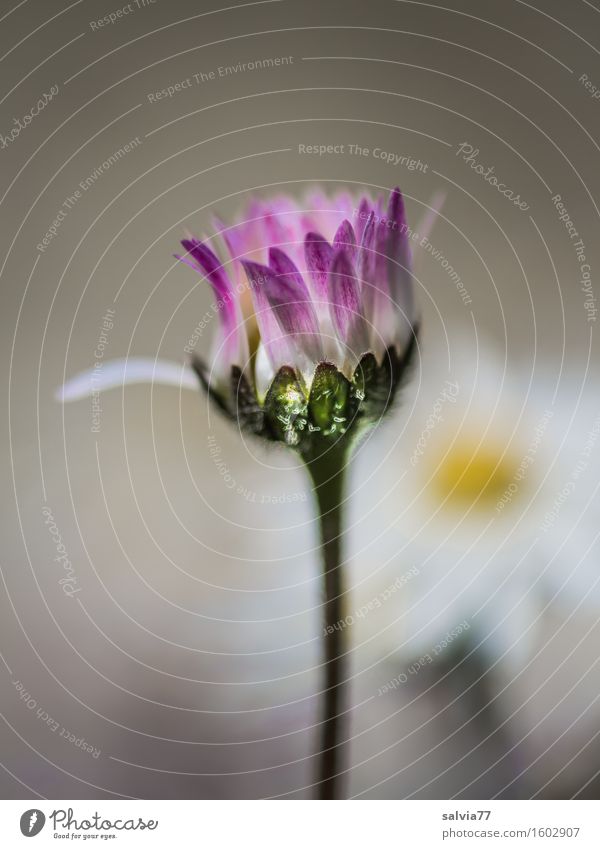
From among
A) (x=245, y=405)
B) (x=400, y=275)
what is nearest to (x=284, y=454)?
(x=245, y=405)

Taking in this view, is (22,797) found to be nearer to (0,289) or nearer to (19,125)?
(0,289)

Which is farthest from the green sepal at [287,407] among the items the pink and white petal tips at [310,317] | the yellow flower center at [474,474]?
the yellow flower center at [474,474]

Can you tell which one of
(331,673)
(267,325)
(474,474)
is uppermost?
(267,325)

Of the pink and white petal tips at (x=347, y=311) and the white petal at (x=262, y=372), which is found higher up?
the pink and white petal tips at (x=347, y=311)

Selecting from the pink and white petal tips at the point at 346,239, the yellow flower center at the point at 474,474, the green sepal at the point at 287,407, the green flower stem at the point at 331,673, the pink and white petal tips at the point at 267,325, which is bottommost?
the green flower stem at the point at 331,673

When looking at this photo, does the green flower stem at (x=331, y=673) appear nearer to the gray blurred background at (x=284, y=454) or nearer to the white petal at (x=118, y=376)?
the gray blurred background at (x=284, y=454)

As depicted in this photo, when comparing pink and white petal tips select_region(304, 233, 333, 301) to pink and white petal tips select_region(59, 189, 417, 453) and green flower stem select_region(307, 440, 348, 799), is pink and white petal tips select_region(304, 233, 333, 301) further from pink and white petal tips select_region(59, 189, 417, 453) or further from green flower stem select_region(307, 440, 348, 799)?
green flower stem select_region(307, 440, 348, 799)

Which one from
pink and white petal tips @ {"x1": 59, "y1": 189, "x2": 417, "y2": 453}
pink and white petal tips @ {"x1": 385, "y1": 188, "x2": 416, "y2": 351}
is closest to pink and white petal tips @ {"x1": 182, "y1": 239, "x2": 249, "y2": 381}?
pink and white petal tips @ {"x1": 59, "y1": 189, "x2": 417, "y2": 453}

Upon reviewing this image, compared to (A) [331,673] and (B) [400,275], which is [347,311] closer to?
(B) [400,275]

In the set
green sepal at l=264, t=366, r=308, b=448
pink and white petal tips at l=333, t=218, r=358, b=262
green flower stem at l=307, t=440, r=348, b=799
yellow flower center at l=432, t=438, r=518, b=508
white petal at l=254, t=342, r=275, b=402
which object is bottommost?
green flower stem at l=307, t=440, r=348, b=799
